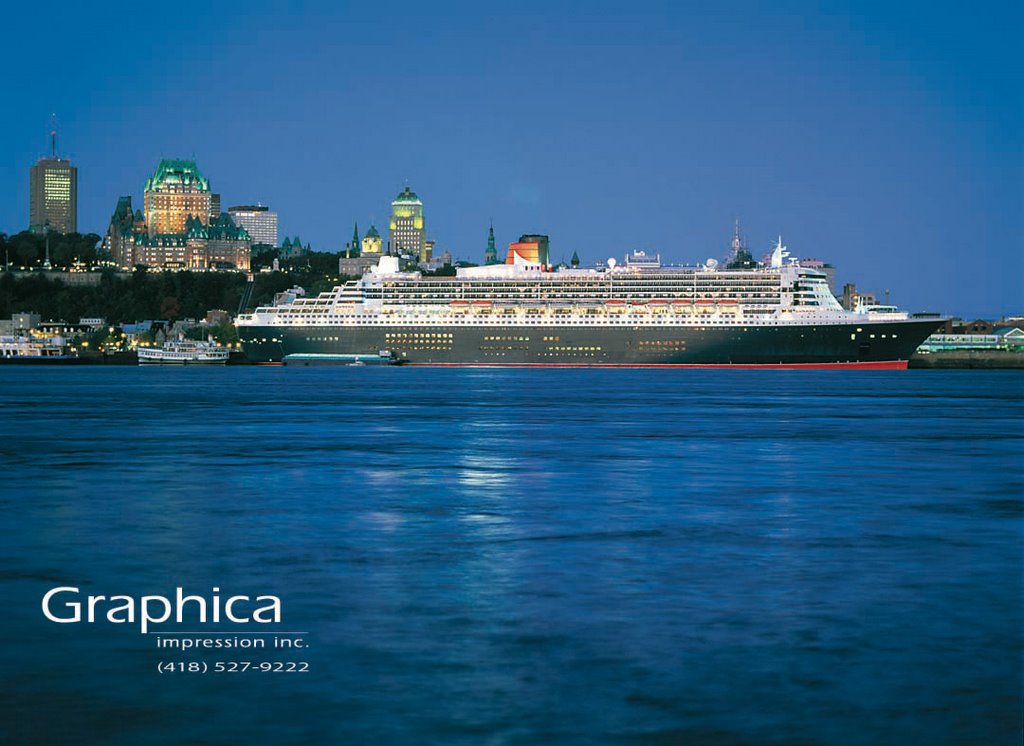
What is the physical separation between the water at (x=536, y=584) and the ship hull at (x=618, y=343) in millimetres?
88337

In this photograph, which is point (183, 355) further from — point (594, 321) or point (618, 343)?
point (618, 343)

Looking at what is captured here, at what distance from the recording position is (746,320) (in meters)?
130

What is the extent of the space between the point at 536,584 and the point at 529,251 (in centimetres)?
14660

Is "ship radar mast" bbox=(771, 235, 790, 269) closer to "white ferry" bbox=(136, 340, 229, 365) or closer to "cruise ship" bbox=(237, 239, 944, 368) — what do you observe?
"cruise ship" bbox=(237, 239, 944, 368)

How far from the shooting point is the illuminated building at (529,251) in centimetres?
15362

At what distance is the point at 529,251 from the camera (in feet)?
535

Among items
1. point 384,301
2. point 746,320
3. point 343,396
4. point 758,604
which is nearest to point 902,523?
point 758,604

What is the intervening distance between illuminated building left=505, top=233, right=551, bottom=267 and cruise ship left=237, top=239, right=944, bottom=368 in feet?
13.3

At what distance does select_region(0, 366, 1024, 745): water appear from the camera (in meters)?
11.7

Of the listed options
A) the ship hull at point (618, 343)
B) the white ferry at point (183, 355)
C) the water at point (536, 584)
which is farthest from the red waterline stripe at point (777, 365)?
the water at point (536, 584)

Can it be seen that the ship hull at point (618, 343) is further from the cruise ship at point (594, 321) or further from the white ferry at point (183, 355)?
the white ferry at point (183, 355)

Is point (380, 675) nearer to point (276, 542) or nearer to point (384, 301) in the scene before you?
point (276, 542)

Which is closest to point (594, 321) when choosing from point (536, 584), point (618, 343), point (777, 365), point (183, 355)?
point (618, 343)

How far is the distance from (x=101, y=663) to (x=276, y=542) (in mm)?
7706
